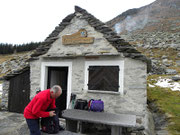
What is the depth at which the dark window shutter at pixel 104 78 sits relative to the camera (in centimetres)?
587

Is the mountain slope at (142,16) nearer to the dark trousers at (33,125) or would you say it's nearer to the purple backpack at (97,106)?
the purple backpack at (97,106)

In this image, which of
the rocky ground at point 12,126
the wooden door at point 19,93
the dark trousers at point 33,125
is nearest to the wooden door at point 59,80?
the wooden door at point 19,93

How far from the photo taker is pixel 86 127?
6.07 meters

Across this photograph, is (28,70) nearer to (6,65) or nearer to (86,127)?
(86,127)

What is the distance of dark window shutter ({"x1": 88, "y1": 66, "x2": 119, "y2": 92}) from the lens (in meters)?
5.87

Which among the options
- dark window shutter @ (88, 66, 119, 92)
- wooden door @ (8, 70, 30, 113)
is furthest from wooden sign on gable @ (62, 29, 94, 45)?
wooden door @ (8, 70, 30, 113)

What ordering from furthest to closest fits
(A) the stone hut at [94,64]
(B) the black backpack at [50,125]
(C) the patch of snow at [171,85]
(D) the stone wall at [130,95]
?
(C) the patch of snow at [171,85]
(A) the stone hut at [94,64]
(D) the stone wall at [130,95]
(B) the black backpack at [50,125]

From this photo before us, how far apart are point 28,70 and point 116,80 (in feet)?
16.8

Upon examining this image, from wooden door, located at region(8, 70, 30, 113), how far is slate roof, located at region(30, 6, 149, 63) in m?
1.65

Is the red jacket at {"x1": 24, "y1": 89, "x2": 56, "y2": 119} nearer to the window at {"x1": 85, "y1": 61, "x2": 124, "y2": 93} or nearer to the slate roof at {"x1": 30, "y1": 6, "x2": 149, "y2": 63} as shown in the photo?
the window at {"x1": 85, "y1": 61, "x2": 124, "y2": 93}

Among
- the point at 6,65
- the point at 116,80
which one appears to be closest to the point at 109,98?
the point at 116,80

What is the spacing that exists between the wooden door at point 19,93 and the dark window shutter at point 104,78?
400cm

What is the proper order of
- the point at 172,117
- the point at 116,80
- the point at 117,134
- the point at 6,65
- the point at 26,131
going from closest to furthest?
the point at 117,134 → the point at 26,131 → the point at 116,80 → the point at 172,117 → the point at 6,65

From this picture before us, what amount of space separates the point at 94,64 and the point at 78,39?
1347 millimetres
